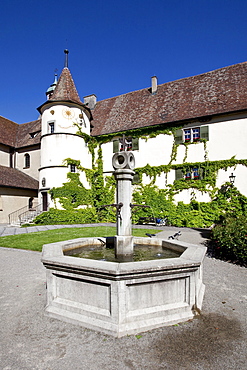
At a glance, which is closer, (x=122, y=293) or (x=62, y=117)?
(x=122, y=293)

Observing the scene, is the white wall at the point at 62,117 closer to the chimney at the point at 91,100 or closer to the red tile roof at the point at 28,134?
the red tile roof at the point at 28,134

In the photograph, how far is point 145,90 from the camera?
25.2 meters

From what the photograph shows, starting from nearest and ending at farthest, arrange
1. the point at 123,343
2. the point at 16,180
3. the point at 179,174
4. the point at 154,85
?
the point at 123,343 → the point at 179,174 → the point at 16,180 → the point at 154,85

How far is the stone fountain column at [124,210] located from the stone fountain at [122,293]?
4.57ft

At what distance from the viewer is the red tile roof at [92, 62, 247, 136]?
18.9 m

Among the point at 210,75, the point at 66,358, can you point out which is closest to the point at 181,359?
the point at 66,358

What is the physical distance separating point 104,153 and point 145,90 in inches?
325

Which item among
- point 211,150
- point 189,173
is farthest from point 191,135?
point 189,173

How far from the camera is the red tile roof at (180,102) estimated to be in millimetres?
18886

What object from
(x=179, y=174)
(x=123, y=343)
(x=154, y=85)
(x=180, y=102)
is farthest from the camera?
(x=154, y=85)

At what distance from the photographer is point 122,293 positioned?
3568mm

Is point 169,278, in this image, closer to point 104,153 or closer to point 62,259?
point 62,259

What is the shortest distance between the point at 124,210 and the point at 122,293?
209cm

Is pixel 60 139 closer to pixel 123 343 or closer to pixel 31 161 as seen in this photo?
pixel 31 161
